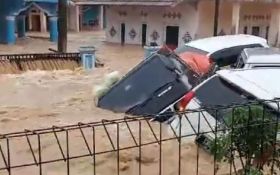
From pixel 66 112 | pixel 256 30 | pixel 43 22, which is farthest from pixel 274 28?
pixel 66 112

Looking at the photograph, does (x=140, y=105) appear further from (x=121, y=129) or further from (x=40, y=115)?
(x=40, y=115)

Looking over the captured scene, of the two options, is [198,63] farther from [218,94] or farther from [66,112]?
[218,94]

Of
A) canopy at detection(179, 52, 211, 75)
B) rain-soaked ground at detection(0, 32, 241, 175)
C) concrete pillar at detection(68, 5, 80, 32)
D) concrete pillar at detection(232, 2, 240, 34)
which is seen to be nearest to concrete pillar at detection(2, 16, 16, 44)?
rain-soaked ground at detection(0, 32, 241, 175)

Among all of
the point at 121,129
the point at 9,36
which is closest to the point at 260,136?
the point at 121,129

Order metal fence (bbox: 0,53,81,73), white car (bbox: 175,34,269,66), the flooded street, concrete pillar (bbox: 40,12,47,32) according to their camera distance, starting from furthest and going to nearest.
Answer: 1. concrete pillar (bbox: 40,12,47,32)
2. metal fence (bbox: 0,53,81,73)
3. white car (bbox: 175,34,269,66)
4. the flooded street

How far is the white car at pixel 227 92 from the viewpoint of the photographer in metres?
6.50

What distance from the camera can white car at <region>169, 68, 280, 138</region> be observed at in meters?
6.50

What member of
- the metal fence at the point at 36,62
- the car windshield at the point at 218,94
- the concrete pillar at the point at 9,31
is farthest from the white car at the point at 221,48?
the concrete pillar at the point at 9,31

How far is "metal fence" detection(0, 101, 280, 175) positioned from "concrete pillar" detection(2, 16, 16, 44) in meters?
20.4

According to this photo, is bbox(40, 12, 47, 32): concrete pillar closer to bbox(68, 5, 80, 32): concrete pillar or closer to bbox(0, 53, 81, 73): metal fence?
bbox(68, 5, 80, 32): concrete pillar

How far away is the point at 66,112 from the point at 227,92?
3991 millimetres

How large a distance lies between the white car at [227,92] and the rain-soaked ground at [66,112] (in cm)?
38

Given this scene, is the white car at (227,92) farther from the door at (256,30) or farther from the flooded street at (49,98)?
the door at (256,30)

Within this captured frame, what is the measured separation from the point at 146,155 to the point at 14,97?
5.97 m
